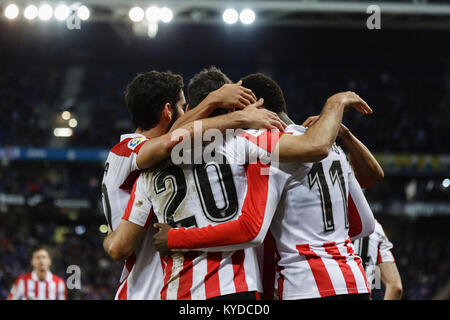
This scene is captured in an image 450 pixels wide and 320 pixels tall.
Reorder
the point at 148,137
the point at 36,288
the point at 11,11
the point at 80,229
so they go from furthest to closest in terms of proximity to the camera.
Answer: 1. the point at 80,229
2. the point at 11,11
3. the point at 36,288
4. the point at 148,137

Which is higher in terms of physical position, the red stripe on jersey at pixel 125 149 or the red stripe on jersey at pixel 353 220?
the red stripe on jersey at pixel 125 149

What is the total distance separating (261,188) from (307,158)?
0.76 ft

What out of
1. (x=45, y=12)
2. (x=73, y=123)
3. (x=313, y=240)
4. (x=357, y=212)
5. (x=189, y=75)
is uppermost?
(x=189, y=75)

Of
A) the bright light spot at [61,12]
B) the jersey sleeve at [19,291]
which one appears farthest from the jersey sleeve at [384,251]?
the bright light spot at [61,12]

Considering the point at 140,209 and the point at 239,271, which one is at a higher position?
the point at 140,209

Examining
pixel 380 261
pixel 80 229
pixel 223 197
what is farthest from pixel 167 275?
pixel 80 229

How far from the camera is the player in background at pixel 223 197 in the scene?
89.1 inches

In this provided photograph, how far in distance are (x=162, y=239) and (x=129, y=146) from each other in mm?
556

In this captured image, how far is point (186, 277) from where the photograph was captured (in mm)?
2309

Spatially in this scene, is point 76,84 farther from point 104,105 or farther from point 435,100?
point 435,100

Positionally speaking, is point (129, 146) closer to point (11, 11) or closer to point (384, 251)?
point (384, 251)

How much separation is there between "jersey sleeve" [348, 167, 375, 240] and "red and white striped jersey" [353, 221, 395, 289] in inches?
46.3

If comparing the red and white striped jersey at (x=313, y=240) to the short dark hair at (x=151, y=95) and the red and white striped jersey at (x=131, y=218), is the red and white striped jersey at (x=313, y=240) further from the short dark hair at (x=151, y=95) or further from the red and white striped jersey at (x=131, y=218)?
the short dark hair at (x=151, y=95)

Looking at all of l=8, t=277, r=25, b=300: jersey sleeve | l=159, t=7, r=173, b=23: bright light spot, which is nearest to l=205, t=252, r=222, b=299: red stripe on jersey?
l=8, t=277, r=25, b=300: jersey sleeve
